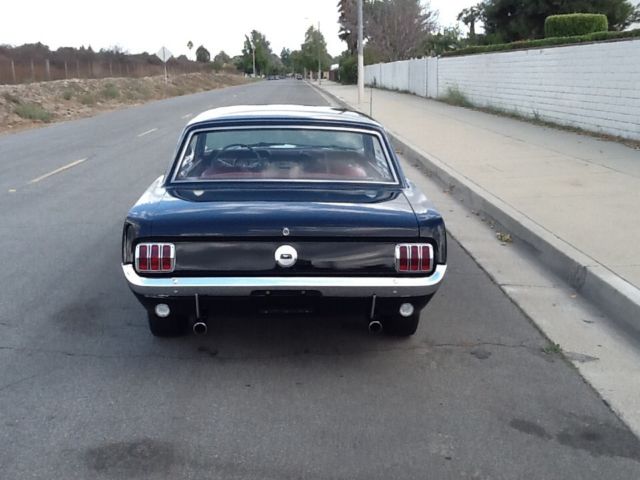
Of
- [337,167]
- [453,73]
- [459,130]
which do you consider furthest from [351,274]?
[453,73]

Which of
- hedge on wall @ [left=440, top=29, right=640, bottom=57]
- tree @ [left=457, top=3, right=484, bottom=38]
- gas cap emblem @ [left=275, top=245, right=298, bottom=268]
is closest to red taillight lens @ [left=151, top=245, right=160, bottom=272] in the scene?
gas cap emblem @ [left=275, top=245, right=298, bottom=268]

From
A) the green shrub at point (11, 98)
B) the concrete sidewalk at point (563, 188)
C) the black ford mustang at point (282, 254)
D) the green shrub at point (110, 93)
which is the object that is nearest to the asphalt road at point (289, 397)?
the black ford mustang at point (282, 254)

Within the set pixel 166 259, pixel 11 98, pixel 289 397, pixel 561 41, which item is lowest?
pixel 289 397

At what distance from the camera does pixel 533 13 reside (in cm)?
3164

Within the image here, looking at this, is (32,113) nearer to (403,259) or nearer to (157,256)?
(157,256)

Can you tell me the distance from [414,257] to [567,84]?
46.7 feet

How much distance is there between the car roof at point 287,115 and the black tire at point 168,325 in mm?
1522

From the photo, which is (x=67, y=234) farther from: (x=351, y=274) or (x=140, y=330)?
(x=351, y=274)

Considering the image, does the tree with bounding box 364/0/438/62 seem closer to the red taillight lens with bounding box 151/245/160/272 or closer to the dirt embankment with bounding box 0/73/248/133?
the dirt embankment with bounding box 0/73/248/133

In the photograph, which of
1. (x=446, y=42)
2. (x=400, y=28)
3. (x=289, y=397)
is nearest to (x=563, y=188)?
(x=289, y=397)

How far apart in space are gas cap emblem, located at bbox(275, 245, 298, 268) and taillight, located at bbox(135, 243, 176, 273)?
0.58 meters

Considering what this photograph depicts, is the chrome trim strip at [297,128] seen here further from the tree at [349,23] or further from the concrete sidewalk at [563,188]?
the tree at [349,23]

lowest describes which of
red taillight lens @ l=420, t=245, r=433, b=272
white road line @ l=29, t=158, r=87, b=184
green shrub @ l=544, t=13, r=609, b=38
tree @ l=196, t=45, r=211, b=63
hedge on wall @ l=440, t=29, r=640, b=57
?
white road line @ l=29, t=158, r=87, b=184

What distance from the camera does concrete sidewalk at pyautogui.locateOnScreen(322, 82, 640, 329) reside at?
5.80m
